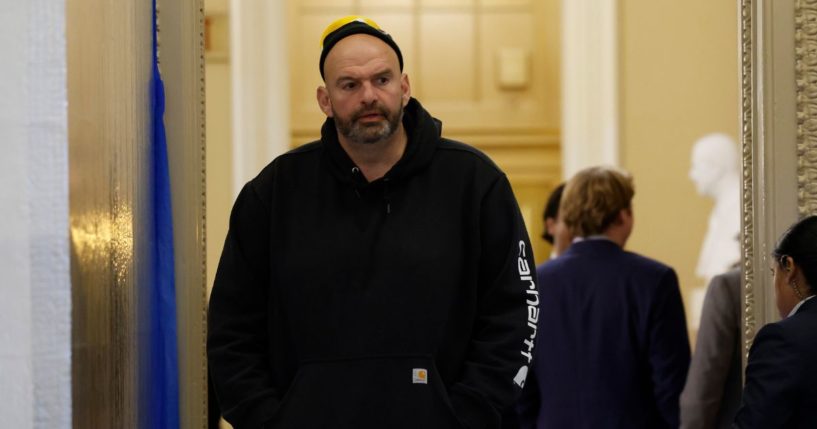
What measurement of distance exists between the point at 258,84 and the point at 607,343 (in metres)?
4.10

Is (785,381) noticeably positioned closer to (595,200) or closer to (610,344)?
(610,344)

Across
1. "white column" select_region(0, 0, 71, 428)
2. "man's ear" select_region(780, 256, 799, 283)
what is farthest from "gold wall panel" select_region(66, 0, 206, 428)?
"man's ear" select_region(780, 256, 799, 283)

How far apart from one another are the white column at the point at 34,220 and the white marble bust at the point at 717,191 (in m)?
5.28

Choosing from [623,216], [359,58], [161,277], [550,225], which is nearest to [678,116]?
[550,225]

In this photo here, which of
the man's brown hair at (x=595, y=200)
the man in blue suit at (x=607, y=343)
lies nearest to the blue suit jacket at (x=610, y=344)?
the man in blue suit at (x=607, y=343)

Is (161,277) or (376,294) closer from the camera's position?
(376,294)

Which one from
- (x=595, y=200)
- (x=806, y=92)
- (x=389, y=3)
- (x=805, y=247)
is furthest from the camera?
(x=389, y=3)

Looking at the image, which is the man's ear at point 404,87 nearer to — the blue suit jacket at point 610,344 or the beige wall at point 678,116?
the blue suit jacket at point 610,344

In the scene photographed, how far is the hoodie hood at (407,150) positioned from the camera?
310cm

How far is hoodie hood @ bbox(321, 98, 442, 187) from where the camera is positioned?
10.2ft

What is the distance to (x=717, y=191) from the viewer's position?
739 centimetres

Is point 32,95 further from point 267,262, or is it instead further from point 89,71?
point 267,262

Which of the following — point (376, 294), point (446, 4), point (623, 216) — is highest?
point (446, 4)

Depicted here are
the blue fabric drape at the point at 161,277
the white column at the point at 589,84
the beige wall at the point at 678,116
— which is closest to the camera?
the blue fabric drape at the point at 161,277
